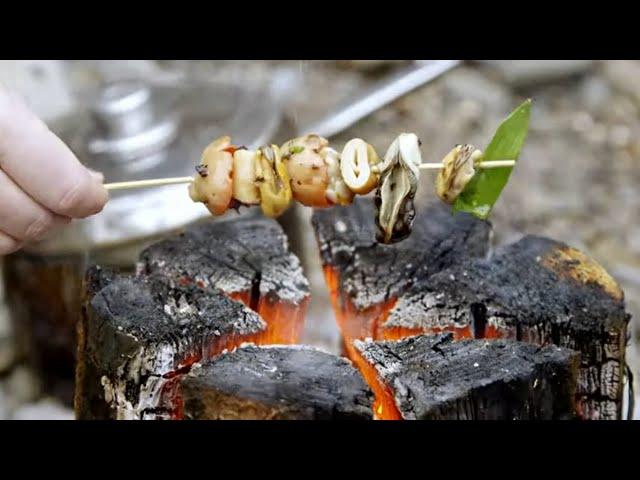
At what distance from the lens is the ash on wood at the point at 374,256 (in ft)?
8.25

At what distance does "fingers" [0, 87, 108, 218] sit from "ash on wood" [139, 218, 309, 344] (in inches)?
15.7

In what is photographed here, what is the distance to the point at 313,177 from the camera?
2.33 m

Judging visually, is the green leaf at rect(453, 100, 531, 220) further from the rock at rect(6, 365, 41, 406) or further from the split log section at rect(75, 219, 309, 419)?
the rock at rect(6, 365, 41, 406)

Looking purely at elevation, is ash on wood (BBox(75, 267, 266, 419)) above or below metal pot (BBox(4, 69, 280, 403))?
below

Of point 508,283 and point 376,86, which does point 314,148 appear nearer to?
point 508,283

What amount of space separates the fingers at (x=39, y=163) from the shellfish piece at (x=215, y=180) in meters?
0.27

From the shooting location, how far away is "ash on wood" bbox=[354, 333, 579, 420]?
6.59ft

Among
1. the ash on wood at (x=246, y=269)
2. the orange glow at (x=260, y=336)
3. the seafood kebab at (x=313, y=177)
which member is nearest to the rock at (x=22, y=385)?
the ash on wood at (x=246, y=269)

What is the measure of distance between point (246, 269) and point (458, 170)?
64 centimetres

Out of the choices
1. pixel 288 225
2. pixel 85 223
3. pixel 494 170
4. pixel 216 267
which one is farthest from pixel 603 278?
pixel 85 223

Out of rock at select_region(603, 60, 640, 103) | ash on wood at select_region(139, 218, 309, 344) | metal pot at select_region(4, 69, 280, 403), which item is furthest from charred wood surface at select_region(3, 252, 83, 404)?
rock at select_region(603, 60, 640, 103)

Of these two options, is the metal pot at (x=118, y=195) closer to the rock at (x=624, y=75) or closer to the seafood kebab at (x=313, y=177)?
the seafood kebab at (x=313, y=177)

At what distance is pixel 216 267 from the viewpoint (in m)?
2.50
